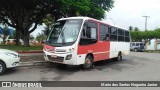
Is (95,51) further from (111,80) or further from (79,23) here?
(111,80)

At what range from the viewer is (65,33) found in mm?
11906

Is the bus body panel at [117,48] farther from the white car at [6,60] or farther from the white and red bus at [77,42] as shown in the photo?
the white car at [6,60]

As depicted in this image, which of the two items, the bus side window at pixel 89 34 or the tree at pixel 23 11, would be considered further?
the tree at pixel 23 11

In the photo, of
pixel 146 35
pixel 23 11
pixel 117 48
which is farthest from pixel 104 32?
pixel 146 35

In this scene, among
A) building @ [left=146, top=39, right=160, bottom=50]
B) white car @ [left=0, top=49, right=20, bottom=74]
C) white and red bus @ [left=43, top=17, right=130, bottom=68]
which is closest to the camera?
white car @ [left=0, top=49, right=20, bottom=74]

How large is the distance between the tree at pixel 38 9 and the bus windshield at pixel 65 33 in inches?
275

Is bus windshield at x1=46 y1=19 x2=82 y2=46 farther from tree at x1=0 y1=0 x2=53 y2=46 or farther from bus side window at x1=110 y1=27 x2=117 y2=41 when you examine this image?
tree at x1=0 y1=0 x2=53 y2=46

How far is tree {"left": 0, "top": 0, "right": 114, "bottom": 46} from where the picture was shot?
20.5m

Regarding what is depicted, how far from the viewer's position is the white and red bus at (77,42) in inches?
444

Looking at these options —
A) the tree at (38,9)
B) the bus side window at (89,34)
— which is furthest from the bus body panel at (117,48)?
the tree at (38,9)

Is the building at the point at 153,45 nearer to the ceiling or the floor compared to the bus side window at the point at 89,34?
nearer to the floor

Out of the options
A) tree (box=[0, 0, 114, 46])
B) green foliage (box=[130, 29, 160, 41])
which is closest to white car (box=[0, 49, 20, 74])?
tree (box=[0, 0, 114, 46])

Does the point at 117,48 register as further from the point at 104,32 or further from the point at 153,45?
the point at 153,45

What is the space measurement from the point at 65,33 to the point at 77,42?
3.05 feet
